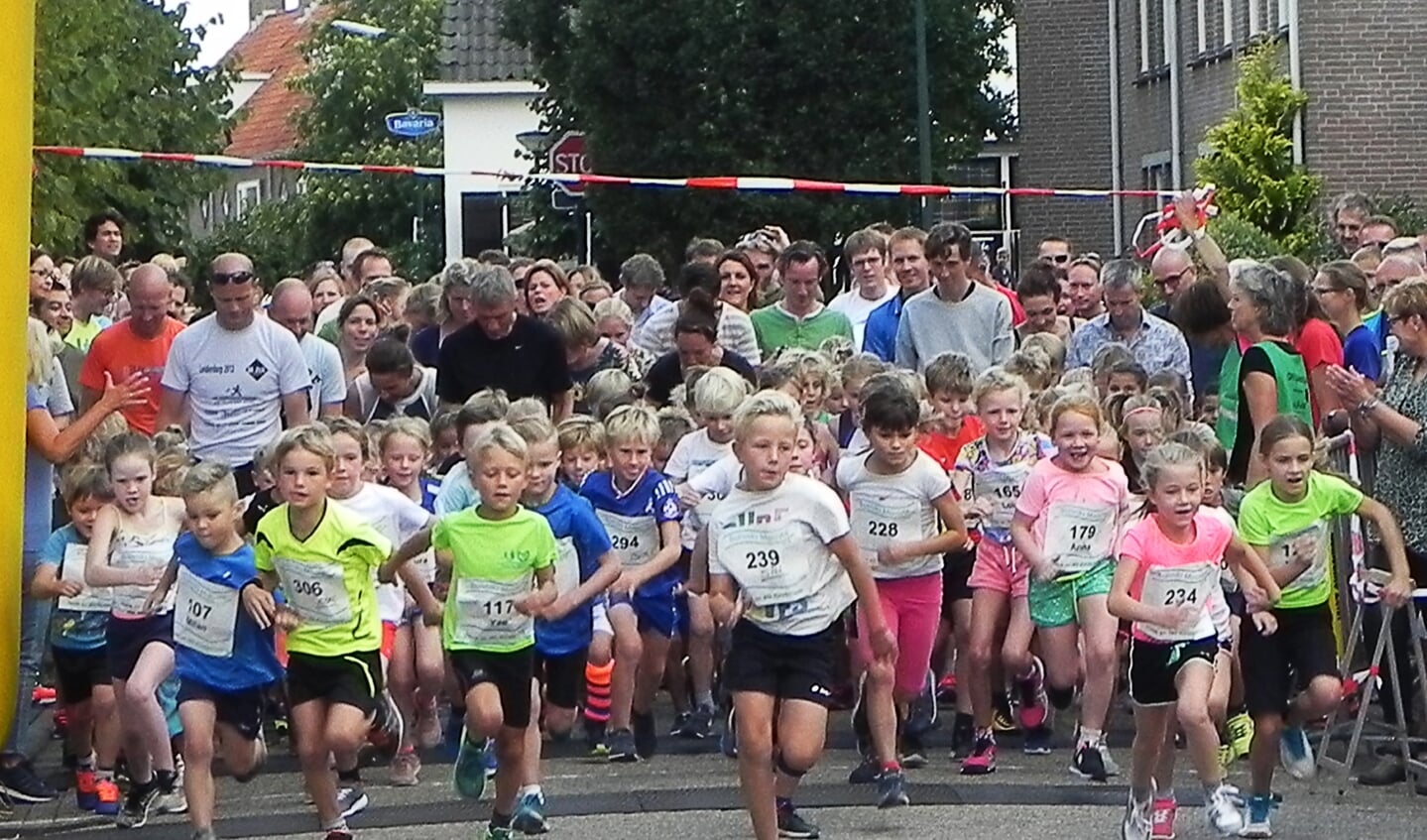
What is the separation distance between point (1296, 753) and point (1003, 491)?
1.89 m

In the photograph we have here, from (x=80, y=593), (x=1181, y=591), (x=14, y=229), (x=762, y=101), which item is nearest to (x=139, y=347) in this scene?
(x=80, y=593)

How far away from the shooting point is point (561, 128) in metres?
40.6

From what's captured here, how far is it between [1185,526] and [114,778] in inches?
179

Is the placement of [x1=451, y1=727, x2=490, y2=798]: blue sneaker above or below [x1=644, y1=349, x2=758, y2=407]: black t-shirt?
below

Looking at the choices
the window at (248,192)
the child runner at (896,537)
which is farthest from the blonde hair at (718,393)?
the window at (248,192)

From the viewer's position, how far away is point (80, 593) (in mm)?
10859

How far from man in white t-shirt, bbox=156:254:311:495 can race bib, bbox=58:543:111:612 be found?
1277 millimetres

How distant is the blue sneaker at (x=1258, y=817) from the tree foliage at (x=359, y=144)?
148ft

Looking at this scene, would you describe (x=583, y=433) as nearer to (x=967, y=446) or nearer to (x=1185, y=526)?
(x=967, y=446)

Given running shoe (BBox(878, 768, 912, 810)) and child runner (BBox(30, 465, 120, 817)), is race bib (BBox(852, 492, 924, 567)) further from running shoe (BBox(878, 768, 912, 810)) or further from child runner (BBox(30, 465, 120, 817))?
child runner (BBox(30, 465, 120, 817))

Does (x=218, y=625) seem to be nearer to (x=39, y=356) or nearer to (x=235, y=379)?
(x=39, y=356)

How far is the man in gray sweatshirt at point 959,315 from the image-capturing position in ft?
43.8

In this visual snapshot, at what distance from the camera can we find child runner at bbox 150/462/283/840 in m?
9.86

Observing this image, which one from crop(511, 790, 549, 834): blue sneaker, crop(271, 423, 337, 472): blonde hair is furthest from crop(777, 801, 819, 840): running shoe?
crop(271, 423, 337, 472): blonde hair
